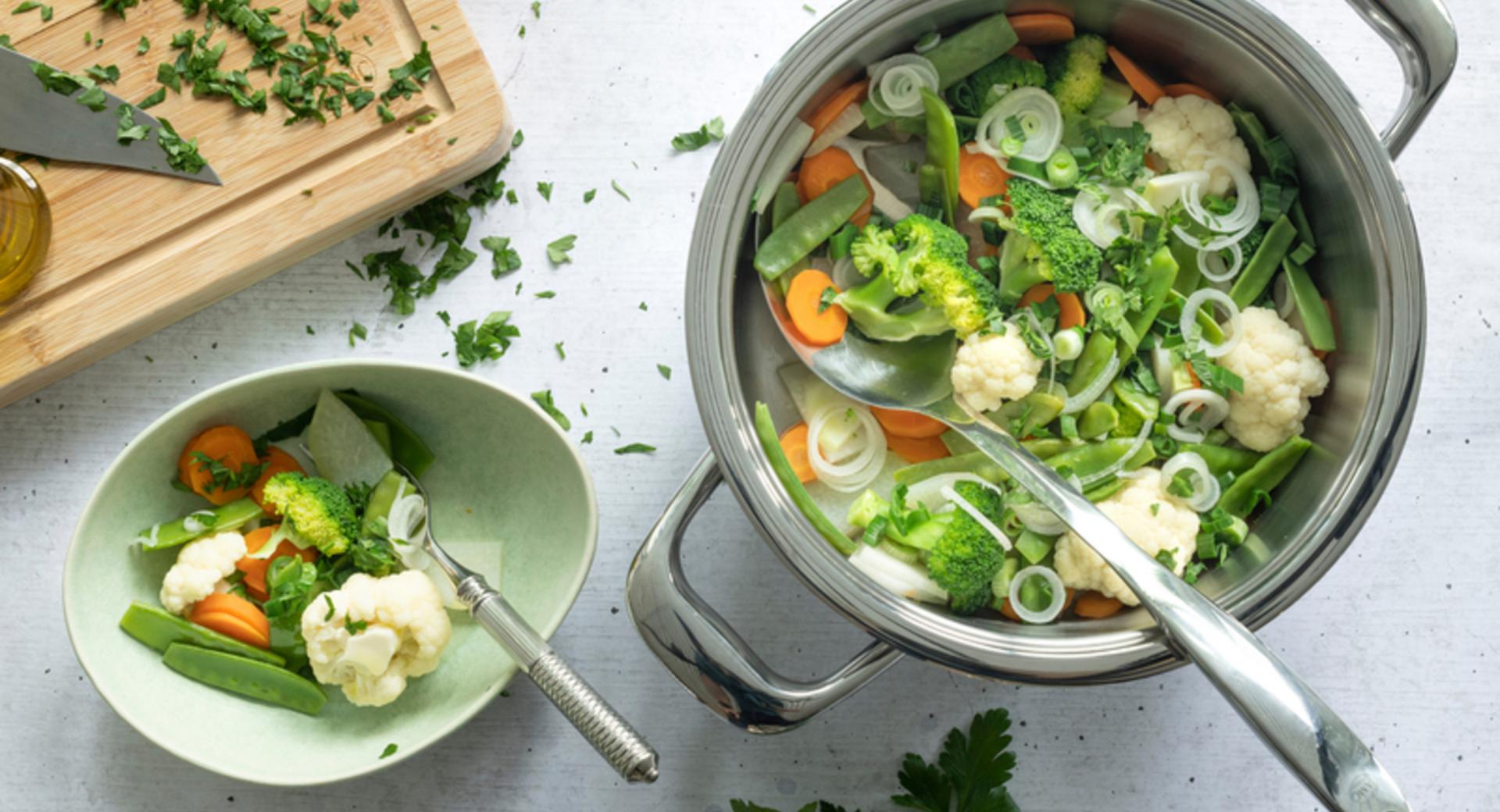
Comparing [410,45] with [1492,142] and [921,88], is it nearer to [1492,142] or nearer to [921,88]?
[921,88]

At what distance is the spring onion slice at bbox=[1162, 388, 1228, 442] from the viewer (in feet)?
4.71

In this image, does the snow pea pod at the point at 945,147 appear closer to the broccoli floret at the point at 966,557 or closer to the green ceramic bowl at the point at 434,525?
the broccoli floret at the point at 966,557

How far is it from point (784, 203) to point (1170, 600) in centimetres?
69

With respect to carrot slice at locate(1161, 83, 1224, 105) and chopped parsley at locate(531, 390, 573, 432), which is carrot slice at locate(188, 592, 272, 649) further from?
carrot slice at locate(1161, 83, 1224, 105)

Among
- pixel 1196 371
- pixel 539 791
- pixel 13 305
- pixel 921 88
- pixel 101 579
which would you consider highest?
pixel 13 305

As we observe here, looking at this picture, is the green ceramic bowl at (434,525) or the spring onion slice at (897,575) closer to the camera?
the spring onion slice at (897,575)

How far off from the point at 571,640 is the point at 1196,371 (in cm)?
101

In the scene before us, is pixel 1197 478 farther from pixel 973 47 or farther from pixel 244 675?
pixel 244 675

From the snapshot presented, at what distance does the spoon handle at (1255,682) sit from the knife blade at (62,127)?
55.7 inches

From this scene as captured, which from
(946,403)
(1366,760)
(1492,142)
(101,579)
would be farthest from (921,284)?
(101,579)

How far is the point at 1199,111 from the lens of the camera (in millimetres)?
1446

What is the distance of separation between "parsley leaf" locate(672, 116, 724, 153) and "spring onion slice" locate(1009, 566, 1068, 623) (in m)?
0.83

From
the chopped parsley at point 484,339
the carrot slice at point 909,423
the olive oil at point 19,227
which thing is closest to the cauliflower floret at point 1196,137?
the carrot slice at point 909,423

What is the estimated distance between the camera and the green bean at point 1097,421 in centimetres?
143
